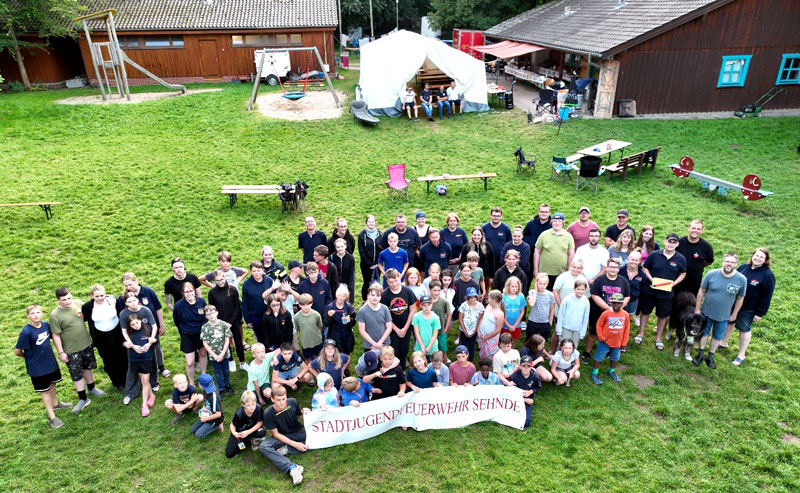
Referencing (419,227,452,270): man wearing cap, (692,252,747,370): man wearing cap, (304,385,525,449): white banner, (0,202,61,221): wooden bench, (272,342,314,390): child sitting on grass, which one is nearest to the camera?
(304,385,525,449): white banner

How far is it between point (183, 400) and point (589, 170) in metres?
11.5

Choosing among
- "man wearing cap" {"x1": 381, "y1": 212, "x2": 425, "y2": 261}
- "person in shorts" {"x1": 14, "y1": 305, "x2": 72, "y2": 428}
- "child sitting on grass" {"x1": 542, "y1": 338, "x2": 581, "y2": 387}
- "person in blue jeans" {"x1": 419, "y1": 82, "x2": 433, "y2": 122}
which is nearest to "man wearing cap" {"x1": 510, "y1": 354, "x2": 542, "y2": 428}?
"child sitting on grass" {"x1": 542, "y1": 338, "x2": 581, "y2": 387}

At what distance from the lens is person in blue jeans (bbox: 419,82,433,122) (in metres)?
20.9

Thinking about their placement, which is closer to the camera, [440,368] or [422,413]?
[422,413]

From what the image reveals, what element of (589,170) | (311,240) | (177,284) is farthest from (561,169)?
(177,284)

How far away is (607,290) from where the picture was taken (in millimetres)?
7430

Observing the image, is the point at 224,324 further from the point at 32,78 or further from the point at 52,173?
the point at 32,78

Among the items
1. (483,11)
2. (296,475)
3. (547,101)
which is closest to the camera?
(296,475)

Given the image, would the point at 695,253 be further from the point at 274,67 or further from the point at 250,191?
the point at 274,67

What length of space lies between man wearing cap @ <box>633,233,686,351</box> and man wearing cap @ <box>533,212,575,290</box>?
113cm

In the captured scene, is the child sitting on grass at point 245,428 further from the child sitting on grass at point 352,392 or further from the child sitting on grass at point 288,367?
the child sitting on grass at point 352,392

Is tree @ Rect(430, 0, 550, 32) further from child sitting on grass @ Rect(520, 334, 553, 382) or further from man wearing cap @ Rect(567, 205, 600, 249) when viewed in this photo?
child sitting on grass @ Rect(520, 334, 553, 382)

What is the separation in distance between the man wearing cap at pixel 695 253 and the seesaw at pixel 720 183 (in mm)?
6079

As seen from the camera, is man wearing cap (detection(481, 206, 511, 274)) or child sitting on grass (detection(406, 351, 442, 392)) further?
man wearing cap (detection(481, 206, 511, 274))
